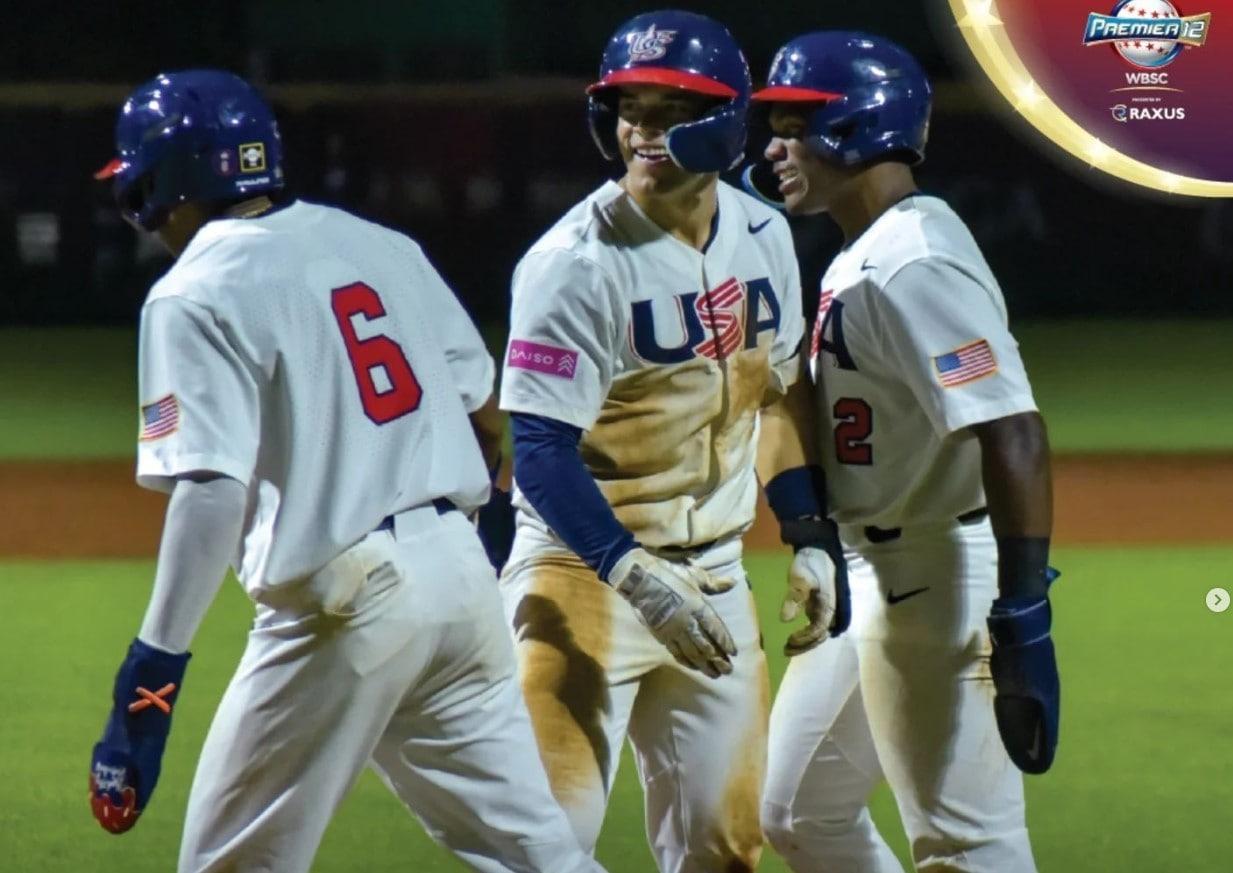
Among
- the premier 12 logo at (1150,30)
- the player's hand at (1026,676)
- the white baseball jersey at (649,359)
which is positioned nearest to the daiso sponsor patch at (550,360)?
the white baseball jersey at (649,359)

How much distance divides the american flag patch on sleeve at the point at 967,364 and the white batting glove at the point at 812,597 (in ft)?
1.73

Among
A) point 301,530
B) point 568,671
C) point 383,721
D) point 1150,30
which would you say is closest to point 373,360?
point 301,530

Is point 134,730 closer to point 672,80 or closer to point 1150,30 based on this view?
point 672,80

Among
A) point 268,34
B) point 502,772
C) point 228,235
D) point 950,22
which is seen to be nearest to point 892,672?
point 502,772

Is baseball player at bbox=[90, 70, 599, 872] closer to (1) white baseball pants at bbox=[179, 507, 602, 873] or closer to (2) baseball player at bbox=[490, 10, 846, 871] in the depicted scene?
Answer: (1) white baseball pants at bbox=[179, 507, 602, 873]

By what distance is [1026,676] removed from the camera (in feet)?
10.7

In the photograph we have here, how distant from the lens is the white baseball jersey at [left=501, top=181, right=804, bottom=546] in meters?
3.56

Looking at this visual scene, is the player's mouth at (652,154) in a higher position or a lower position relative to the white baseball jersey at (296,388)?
higher

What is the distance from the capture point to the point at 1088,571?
8875 mm

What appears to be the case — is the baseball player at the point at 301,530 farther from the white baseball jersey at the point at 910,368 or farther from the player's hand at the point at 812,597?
the white baseball jersey at the point at 910,368

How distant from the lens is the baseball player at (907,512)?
3285 millimetres

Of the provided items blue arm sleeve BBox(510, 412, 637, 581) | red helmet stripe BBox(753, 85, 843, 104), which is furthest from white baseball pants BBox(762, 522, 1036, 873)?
red helmet stripe BBox(753, 85, 843, 104)

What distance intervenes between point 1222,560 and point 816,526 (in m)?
6.05

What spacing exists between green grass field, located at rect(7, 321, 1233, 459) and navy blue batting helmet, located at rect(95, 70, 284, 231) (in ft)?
34.0
